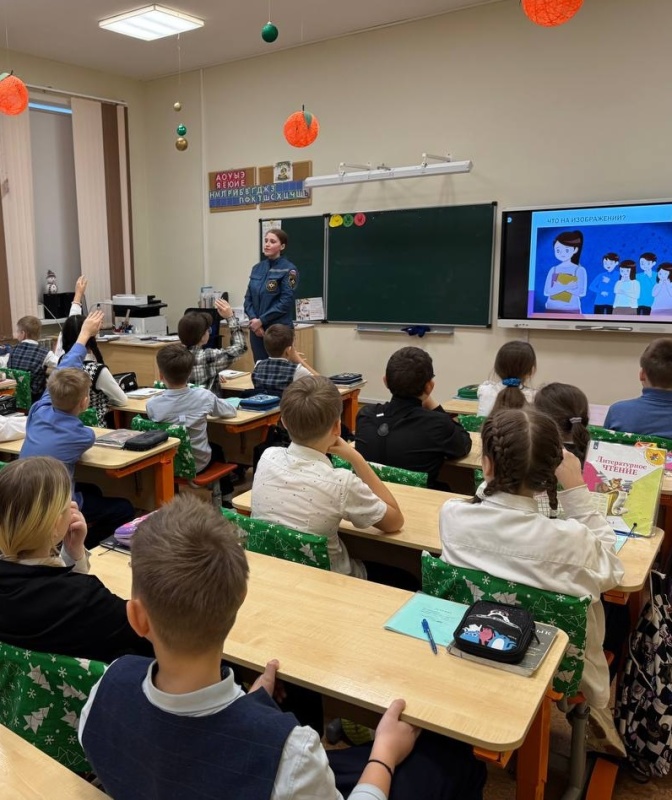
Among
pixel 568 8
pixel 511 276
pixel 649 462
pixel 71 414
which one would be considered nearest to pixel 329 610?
pixel 649 462

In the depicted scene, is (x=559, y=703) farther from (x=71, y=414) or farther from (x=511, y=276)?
(x=511, y=276)

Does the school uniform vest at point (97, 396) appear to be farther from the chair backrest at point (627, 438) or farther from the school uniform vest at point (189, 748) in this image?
the school uniform vest at point (189, 748)

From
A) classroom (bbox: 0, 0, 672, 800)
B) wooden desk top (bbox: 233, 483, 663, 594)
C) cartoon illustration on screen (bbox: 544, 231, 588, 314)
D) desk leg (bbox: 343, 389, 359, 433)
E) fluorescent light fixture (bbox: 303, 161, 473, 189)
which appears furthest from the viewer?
fluorescent light fixture (bbox: 303, 161, 473, 189)

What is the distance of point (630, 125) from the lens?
17.0 feet

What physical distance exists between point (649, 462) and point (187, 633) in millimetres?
1698

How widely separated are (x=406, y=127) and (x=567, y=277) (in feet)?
6.96

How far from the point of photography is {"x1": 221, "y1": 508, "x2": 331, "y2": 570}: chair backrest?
183 cm

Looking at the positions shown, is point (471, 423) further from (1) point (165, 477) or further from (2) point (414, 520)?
(1) point (165, 477)

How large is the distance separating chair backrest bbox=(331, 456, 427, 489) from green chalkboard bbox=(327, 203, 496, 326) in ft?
12.5

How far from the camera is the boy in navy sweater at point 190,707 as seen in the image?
2.97ft

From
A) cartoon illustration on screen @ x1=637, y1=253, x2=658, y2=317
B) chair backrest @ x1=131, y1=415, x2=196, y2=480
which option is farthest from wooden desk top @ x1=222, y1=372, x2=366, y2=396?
cartoon illustration on screen @ x1=637, y1=253, x2=658, y2=317

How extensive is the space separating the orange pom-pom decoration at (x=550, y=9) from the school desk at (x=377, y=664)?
8.45ft

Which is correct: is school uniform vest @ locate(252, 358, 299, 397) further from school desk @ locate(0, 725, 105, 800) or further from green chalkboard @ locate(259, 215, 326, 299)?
school desk @ locate(0, 725, 105, 800)

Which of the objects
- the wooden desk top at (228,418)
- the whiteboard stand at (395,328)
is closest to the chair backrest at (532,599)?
the wooden desk top at (228,418)
